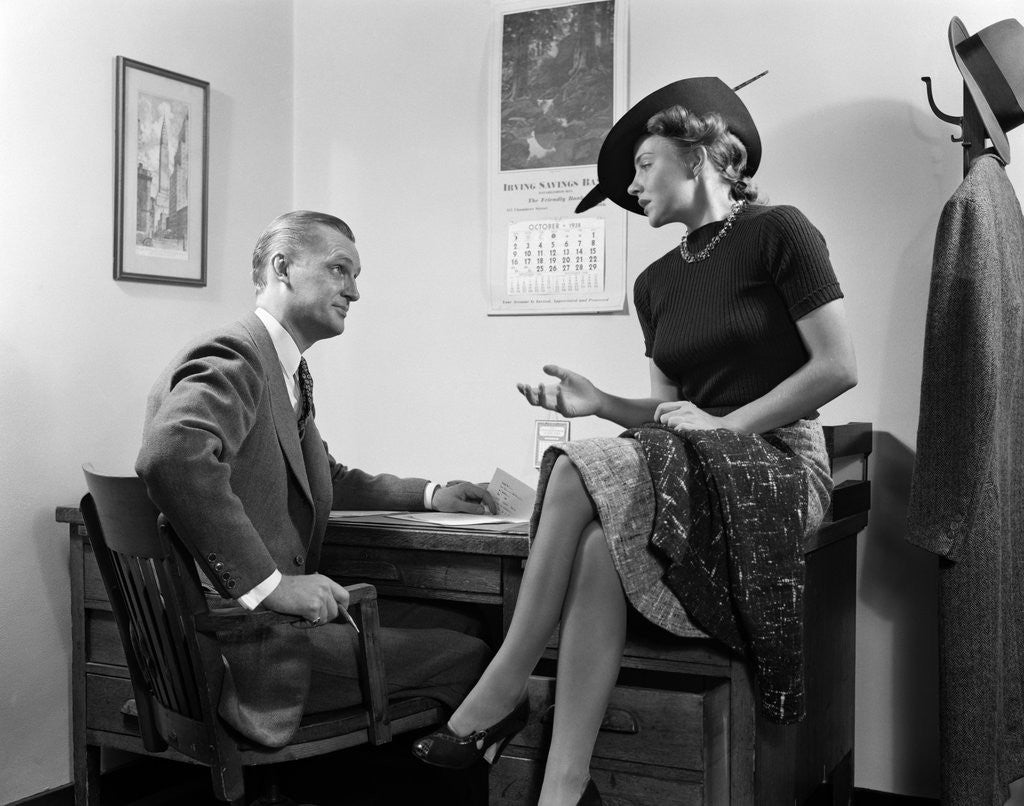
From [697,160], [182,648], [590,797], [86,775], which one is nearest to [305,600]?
[182,648]

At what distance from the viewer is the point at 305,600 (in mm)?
1848

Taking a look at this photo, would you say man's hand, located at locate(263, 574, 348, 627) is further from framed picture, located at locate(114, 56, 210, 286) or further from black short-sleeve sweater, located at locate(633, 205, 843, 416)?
framed picture, located at locate(114, 56, 210, 286)

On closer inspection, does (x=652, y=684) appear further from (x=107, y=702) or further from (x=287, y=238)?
(x=107, y=702)

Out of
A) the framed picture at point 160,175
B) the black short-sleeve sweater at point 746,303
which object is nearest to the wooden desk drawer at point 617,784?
the black short-sleeve sweater at point 746,303

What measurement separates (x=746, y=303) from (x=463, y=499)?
2.77ft

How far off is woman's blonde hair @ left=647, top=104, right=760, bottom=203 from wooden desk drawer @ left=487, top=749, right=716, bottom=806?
3.87 feet

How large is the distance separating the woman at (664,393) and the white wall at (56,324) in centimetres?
117

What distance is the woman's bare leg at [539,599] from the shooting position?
6.09ft

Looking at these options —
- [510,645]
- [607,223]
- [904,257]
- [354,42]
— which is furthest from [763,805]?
[354,42]

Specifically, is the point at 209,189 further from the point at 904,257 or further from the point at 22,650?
the point at 904,257

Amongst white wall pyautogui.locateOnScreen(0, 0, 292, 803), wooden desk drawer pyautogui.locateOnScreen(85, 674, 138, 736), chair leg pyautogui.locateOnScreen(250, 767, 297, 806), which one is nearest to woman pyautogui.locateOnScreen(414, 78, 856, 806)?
chair leg pyautogui.locateOnScreen(250, 767, 297, 806)

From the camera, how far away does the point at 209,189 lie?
10.0 ft

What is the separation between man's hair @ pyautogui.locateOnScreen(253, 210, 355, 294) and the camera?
2270 millimetres

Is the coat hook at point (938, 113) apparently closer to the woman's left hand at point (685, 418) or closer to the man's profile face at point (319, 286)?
the woman's left hand at point (685, 418)
